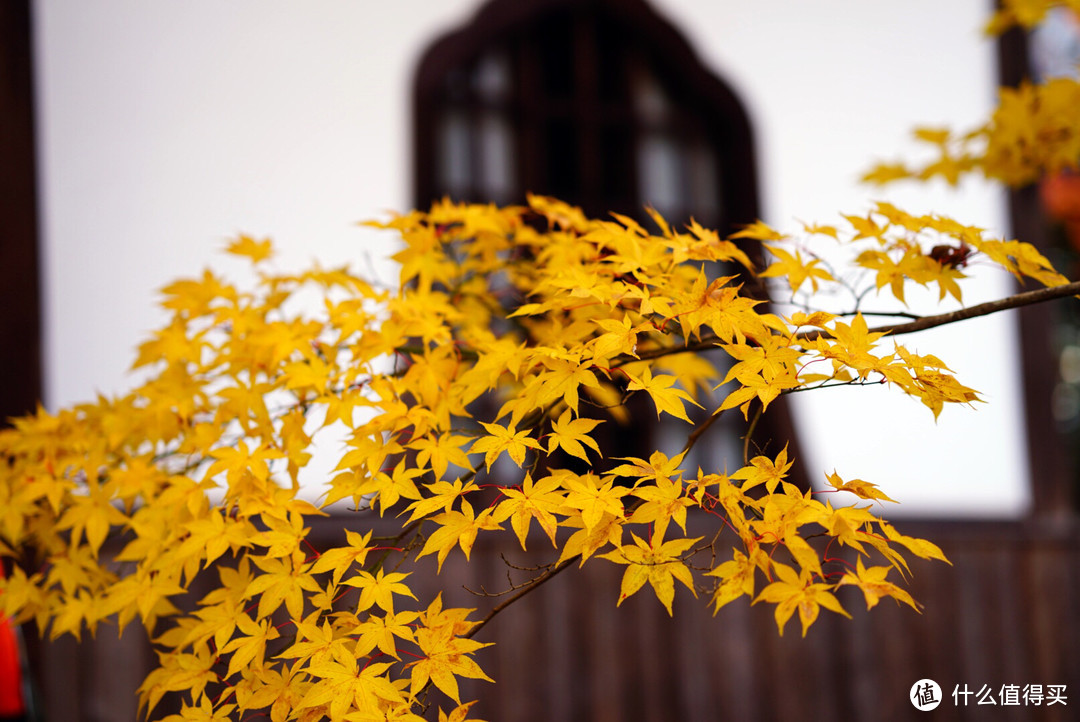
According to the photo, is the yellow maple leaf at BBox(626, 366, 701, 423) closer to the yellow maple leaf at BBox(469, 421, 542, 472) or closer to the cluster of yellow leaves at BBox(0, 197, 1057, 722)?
the cluster of yellow leaves at BBox(0, 197, 1057, 722)

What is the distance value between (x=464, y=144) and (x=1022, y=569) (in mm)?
2507

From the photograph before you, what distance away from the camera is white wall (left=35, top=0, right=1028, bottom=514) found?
88.9 inches

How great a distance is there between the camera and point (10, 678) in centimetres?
148

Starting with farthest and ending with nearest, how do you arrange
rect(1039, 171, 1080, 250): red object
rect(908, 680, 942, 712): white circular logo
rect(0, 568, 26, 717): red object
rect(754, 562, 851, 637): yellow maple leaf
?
rect(1039, 171, 1080, 250): red object, rect(908, 680, 942, 712): white circular logo, rect(0, 568, 26, 717): red object, rect(754, 562, 851, 637): yellow maple leaf

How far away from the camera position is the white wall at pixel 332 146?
2.26 meters

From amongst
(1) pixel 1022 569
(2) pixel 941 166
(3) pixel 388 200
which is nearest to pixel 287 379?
(2) pixel 941 166

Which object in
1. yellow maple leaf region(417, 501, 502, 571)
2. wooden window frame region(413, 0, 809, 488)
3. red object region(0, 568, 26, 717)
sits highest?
wooden window frame region(413, 0, 809, 488)

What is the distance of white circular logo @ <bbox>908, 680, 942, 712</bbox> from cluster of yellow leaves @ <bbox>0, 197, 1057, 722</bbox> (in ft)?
7.46

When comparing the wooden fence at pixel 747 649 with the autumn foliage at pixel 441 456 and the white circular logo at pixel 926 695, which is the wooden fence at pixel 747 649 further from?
the autumn foliage at pixel 441 456

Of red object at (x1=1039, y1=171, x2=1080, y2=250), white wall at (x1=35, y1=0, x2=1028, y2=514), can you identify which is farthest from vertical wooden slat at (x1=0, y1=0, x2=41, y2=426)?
red object at (x1=1039, y1=171, x2=1080, y2=250)

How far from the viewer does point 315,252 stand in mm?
2498

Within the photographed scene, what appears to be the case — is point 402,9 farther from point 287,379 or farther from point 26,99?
point 287,379

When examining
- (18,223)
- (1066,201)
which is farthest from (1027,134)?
(1066,201)

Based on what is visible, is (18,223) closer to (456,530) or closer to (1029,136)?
(456,530)
